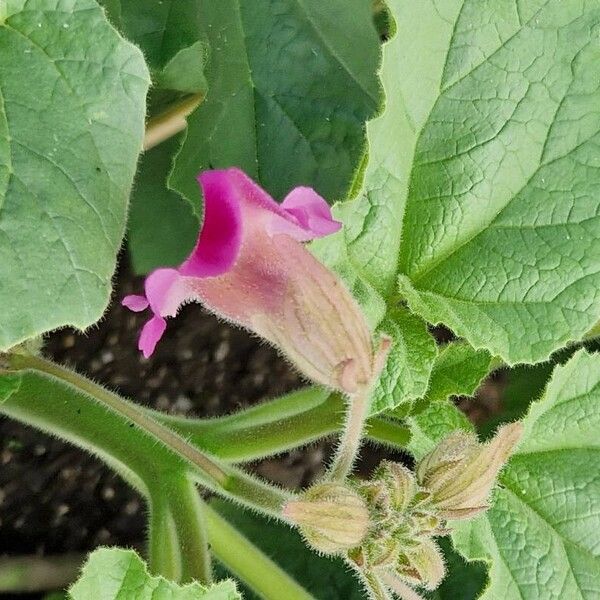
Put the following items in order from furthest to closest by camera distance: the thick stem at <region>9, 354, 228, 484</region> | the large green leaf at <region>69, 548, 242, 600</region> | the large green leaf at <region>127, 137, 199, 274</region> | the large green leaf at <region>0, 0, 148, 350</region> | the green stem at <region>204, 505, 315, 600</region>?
1. the large green leaf at <region>127, 137, 199, 274</region>
2. the green stem at <region>204, 505, 315, 600</region>
3. the thick stem at <region>9, 354, 228, 484</region>
4. the large green leaf at <region>69, 548, 242, 600</region>
5. the large green leaf at <region>0, 0, 148, 350</region>

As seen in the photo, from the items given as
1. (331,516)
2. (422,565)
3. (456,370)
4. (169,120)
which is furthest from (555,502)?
(169,120)

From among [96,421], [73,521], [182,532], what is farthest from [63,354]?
[182,532]

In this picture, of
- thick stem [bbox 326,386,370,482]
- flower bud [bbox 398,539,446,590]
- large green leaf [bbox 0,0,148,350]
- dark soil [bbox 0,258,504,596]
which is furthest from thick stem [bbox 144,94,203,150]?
flower bud [bbox 398,539,446,590]

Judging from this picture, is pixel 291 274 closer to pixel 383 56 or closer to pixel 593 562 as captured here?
pixel 383 56

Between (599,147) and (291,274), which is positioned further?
(599,147)

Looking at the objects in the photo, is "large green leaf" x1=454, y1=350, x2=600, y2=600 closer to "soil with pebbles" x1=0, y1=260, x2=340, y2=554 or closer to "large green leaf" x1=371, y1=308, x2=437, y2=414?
"large green leaf" x1=371, y1=308, x2=437, y2=414
